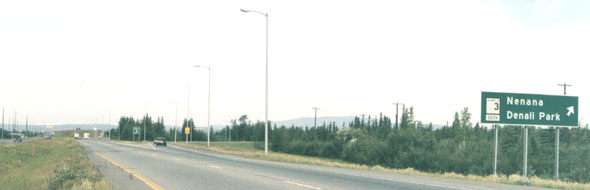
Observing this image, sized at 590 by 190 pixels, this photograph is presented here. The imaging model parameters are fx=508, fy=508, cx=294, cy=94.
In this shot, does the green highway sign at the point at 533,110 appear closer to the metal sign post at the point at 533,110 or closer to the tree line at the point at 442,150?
the metal sign post at the point at 533,110

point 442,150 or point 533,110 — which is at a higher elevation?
point 533,110

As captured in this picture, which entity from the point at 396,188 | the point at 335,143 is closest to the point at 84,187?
the point at 396,188

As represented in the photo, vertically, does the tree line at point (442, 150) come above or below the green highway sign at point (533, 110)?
below

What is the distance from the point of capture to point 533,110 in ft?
73.2

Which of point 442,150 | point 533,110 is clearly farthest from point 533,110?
point 442,150

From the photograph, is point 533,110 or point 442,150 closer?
point 533,110

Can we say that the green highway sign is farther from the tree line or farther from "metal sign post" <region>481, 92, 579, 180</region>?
the tree line

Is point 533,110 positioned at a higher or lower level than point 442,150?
higher

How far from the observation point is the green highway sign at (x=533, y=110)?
2217 cm

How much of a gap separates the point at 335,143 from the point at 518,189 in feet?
349

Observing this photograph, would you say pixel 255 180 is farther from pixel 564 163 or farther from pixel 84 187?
pixel 564 163

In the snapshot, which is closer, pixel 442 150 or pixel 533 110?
pixel 533 110

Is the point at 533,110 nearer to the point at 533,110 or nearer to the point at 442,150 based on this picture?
the point at 533,110

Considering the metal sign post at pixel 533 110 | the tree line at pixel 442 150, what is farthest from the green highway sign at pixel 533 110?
the tree line at pixel 442 150
